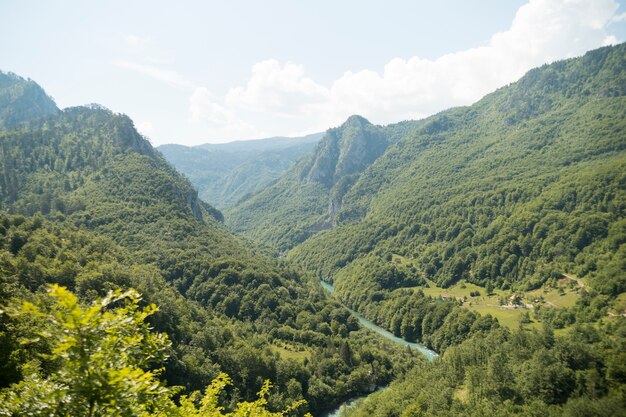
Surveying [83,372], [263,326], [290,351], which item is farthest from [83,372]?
[263,326]

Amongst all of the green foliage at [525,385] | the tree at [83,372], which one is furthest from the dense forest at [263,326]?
the green foliage at [525,385]

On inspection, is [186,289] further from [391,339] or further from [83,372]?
[83,372]

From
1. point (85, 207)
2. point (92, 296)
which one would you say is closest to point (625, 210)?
point (92, 296)

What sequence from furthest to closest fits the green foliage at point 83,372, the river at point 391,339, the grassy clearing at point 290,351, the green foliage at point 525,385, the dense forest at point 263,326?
the grassy clearing at point 290,351
the river at point 391,339
the green foliage at point 525,385
the dense forest at point 263,326
the green foliage at point 83,372

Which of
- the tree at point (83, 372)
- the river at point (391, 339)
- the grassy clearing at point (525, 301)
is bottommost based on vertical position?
the river at point (391, 339)

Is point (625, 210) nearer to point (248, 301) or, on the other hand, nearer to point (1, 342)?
point (248, 301)

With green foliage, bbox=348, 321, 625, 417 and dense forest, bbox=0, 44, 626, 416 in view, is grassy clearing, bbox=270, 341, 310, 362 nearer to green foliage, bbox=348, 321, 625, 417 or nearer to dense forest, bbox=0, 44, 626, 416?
dense forest, bbox=0, 44, 626, 416

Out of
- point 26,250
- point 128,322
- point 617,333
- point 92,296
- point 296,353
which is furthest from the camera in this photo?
point 296,353

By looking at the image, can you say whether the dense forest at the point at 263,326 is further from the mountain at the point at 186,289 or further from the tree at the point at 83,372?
the mountain at the point at 186,289
